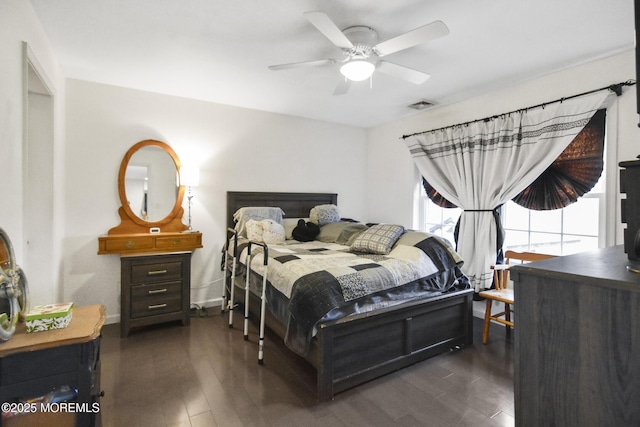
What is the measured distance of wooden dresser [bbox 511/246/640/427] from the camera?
2.53 feet

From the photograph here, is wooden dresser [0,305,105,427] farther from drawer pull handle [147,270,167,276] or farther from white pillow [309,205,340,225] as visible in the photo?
white pillow [309,205,340,225]

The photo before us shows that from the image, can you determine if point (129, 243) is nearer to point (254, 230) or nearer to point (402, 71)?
point (254, 230)

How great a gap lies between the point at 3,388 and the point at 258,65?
2.61 m

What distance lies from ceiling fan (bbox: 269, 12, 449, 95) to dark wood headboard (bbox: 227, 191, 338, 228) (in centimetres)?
200

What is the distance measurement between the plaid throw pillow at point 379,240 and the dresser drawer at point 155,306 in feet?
6.13

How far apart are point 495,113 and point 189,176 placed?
133 inches

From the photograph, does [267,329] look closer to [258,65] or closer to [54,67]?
[258,65]

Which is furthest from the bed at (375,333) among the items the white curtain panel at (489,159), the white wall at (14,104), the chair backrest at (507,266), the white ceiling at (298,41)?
the white ceiling at (298,41)

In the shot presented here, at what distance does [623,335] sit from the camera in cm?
77

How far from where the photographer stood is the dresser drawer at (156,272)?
119 inches

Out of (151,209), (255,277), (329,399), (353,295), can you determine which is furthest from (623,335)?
(151,209)

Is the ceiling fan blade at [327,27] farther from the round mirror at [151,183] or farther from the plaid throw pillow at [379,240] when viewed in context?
the round mirror at [151,183]

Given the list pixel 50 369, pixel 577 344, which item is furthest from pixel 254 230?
pixel 577 344

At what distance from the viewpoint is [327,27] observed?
1.84m
